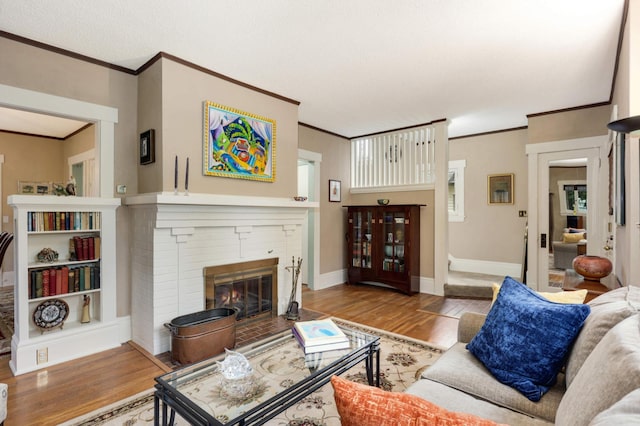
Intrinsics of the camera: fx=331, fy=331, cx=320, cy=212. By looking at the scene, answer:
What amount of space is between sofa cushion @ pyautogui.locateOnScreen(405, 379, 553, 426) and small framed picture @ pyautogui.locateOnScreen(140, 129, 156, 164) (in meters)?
2.78

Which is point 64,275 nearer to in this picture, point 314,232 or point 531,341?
point 314,232

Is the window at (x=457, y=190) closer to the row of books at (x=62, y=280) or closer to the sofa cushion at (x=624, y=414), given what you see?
the row of books at (x=62, y=280)

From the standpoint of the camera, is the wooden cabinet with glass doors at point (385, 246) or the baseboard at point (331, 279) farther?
the baseboard at point (331, 279)

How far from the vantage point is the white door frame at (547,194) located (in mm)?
4051

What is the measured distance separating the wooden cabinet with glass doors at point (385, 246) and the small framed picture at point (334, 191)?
0.93ft

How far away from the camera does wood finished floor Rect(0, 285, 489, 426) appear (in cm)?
213

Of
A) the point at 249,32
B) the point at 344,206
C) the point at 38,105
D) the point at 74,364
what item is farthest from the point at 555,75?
the point at 74,364

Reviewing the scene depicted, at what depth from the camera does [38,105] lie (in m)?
2.68

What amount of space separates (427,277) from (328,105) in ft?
9.71

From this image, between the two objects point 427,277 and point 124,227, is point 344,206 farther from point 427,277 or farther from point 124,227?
point 124,227

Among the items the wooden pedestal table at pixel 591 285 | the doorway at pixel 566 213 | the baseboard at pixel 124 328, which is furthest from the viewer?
the doorway at pixel 566 213

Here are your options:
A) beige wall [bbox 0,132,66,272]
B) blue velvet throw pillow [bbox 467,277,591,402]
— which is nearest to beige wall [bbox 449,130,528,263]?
blue velvet throw pillow [bbox 467,277,591,402]

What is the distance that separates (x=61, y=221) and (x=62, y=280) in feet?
1.64

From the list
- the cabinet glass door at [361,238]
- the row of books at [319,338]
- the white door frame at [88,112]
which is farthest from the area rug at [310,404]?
the cabinet glass door at [361,238]
